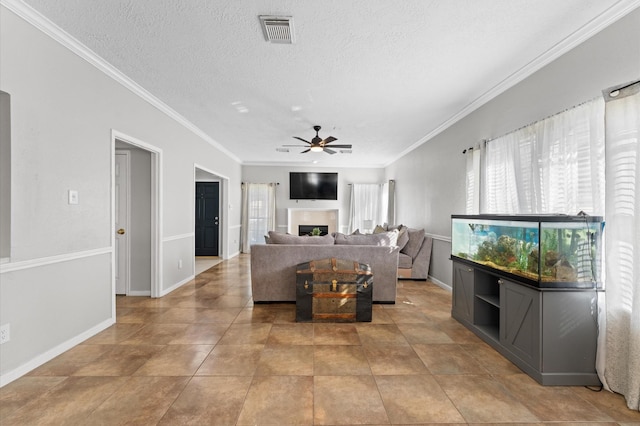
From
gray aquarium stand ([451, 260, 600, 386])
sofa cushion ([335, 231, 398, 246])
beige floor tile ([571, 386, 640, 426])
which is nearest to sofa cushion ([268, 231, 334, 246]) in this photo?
sofa cushion ([335, 231, 398, 246])

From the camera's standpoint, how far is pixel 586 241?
7.17ft

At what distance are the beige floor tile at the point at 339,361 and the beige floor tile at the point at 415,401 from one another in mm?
208

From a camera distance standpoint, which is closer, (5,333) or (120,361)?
(5,333)

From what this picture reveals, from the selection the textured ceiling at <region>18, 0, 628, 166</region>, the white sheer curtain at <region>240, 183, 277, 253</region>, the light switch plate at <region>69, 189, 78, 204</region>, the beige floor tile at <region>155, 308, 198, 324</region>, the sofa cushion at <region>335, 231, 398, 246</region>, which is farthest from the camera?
the white sheer curtain at <region>240, 183, 277, 253</region>

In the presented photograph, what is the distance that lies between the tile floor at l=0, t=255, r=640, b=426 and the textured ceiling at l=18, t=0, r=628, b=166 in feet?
8.93

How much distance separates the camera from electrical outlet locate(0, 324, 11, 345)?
211 cm

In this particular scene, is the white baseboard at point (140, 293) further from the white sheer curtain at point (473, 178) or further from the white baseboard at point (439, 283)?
the white sheer curtain at point (473, 178)

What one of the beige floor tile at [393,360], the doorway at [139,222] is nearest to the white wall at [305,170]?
the doorway at [139,222]

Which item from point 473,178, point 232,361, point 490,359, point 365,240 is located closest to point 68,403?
point 232,361

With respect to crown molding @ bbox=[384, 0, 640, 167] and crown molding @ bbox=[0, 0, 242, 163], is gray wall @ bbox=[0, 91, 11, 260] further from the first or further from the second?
crown molding @ bbox=[384, 0, 640, 167]

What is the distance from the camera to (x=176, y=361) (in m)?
2.48

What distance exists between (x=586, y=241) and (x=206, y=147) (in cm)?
589

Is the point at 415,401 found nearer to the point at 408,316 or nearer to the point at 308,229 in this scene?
the point at 408,316

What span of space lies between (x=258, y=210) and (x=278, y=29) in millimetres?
6839
